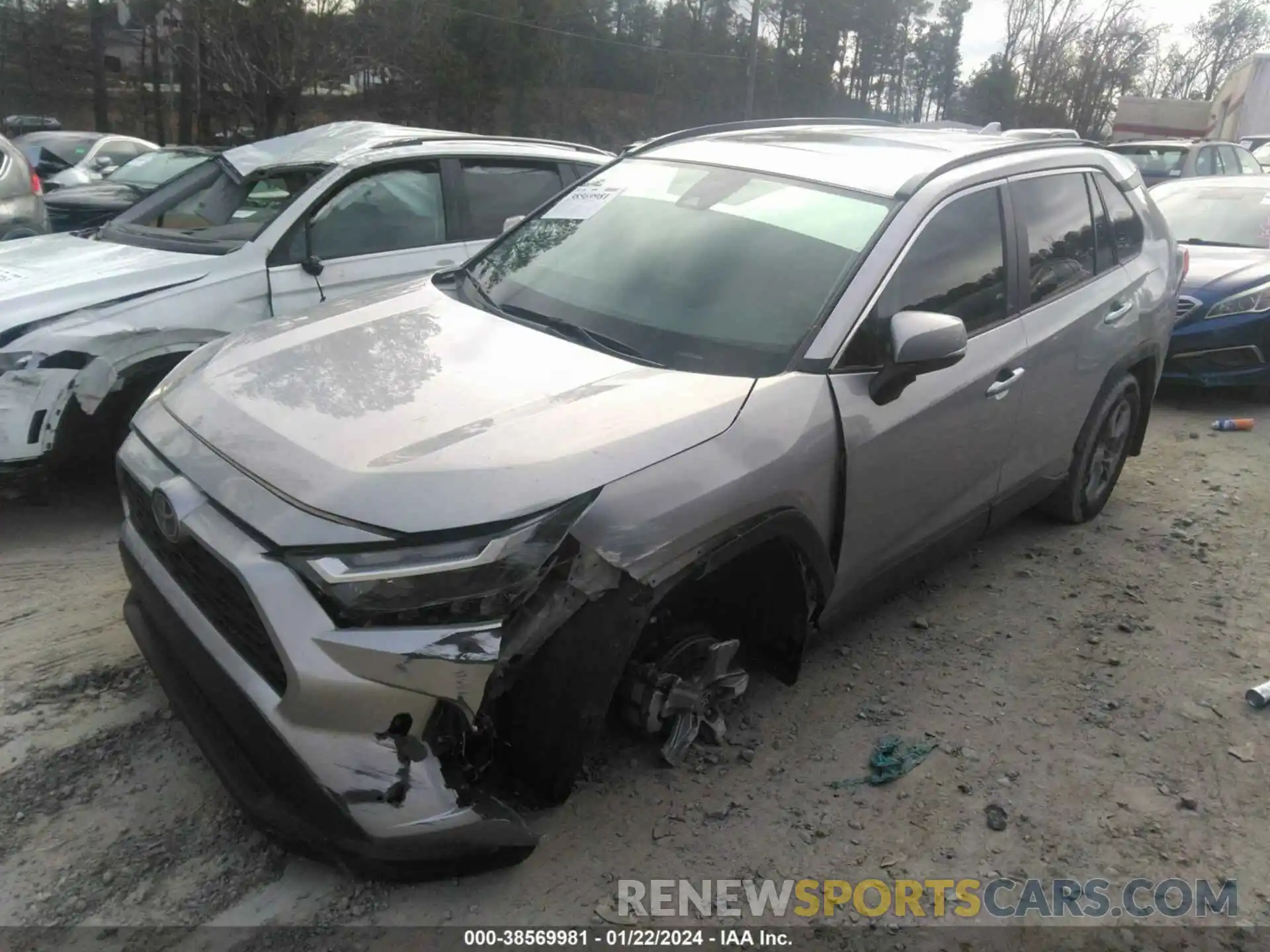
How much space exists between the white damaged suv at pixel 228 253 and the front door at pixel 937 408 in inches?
86.0

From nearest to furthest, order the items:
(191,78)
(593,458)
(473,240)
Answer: (593,458), (473,240), (191,78)

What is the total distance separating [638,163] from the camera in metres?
4.03

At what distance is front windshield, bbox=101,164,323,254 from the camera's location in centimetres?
483

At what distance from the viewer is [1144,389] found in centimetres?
494

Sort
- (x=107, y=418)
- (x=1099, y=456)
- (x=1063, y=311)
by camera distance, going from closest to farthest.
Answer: (x=1063, y=311)
(x=107, y=418)
(x=1099, y=456)

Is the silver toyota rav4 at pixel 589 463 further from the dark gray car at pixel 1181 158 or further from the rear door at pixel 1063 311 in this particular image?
the dark gray car at pixel 1181 158

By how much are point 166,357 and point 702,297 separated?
243 centimetres

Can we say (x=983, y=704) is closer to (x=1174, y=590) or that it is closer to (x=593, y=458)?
(x=1174, y=590)

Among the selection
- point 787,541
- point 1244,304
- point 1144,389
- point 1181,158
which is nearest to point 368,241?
point 787,541

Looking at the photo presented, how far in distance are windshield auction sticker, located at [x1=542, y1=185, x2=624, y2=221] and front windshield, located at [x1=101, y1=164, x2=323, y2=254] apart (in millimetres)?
1664

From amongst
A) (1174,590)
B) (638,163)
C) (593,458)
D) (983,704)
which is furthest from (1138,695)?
(638,163)

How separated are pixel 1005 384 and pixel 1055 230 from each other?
2.92 ft

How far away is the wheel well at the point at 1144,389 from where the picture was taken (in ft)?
15.9

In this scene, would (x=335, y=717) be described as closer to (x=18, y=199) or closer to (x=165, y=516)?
(x=165, y=516)
